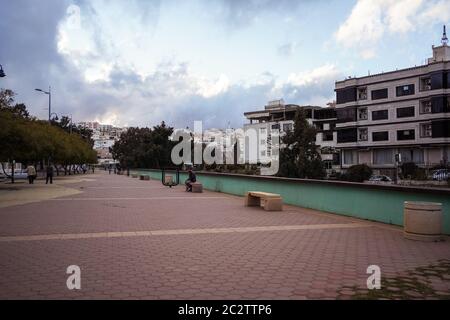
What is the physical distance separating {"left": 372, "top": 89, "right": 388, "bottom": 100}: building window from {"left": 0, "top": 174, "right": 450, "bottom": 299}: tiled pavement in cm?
5840

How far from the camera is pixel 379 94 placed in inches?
2650

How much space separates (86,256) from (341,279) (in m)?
4.10

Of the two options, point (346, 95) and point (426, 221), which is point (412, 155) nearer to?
point (346, 95)

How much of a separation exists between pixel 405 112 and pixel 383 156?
7.48 meters

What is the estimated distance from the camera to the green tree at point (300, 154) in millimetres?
43594

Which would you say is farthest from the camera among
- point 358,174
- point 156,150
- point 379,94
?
point 379,94

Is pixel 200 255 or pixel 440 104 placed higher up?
pixel 440 104

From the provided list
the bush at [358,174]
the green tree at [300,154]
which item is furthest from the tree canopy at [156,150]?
the bush at [358,174]

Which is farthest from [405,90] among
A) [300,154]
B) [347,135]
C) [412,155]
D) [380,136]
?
[300,154]

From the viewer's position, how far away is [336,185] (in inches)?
531

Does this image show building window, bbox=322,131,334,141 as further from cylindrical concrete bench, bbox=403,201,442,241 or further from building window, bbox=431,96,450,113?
cylindrical concrete bench, bbox=403,201,442,241
